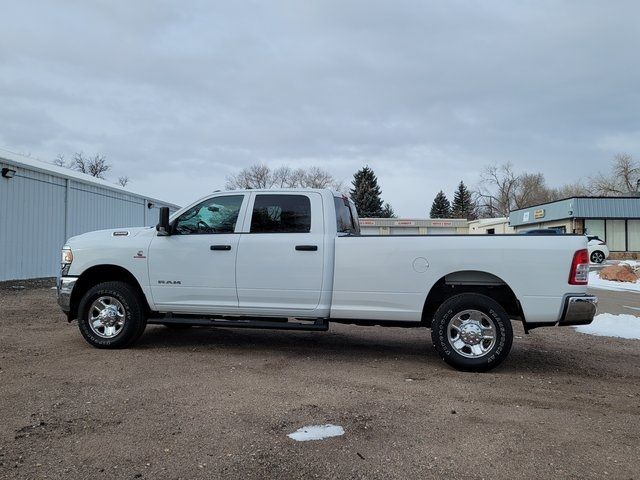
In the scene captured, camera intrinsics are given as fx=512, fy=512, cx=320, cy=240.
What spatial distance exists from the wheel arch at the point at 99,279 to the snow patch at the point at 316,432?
3.50 metres

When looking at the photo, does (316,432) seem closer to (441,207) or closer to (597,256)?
(597,256)

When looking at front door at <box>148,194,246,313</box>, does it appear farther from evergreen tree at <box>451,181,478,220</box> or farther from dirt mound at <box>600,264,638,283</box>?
evergreen tree at <box>451,181,478,220</box>

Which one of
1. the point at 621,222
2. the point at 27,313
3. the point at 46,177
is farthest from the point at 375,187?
the point at 27,313

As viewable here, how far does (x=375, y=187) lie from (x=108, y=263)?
64752mm

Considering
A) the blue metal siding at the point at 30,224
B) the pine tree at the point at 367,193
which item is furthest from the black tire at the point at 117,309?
the pine tree at the point at 367,193

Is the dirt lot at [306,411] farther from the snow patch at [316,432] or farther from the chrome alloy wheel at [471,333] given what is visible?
the chrome alloy wheel at [471,333]

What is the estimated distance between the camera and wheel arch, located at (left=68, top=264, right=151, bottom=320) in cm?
667

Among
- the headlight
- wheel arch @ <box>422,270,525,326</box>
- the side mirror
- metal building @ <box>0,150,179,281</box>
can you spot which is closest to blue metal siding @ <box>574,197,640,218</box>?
metal building @ <box>0,150,179,281</box>

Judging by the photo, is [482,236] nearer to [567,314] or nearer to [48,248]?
[567,314]

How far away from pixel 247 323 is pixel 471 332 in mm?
2628

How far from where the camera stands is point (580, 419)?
14.1 feet

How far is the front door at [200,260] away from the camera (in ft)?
20.8

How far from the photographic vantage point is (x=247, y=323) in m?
6.24

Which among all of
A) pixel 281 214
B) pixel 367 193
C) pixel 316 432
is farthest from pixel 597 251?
pixel 367 193
